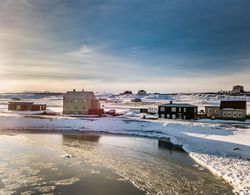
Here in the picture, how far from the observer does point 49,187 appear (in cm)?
2086

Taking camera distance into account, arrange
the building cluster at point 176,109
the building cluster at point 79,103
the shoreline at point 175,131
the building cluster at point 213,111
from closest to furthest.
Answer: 1. the shoreline at point 175,131
2. the building cluster at point 213,111
3. the building cluster at point 176,109
4. the building cluster at point 79,103

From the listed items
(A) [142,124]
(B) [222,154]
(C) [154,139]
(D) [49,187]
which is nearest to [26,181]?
(D) [49,187]

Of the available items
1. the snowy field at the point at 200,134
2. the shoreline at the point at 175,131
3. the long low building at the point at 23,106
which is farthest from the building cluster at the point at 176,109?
the long low building at the point at 23,106

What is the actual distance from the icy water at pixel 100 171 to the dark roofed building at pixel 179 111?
2614 cm

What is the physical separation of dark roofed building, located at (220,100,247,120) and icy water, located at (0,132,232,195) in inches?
1154

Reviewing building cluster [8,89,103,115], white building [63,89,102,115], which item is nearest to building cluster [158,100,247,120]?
building cluster [8,89,103,115]

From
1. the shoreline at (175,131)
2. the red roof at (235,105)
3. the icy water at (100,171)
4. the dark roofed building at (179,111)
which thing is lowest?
the icy water at (100,171)

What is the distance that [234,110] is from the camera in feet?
203

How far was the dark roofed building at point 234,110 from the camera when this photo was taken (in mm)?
61125

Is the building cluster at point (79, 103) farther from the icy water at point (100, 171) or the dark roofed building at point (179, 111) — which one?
the icy water at point (100, 171)

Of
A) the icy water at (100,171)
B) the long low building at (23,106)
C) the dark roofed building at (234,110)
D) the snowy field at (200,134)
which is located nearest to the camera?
the icy water at (100,171)

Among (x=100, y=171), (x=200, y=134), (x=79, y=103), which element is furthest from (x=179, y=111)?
(x=100, y=171)

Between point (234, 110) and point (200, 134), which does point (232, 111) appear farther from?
point (200, 134)

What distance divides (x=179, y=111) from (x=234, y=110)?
34.2 feet
